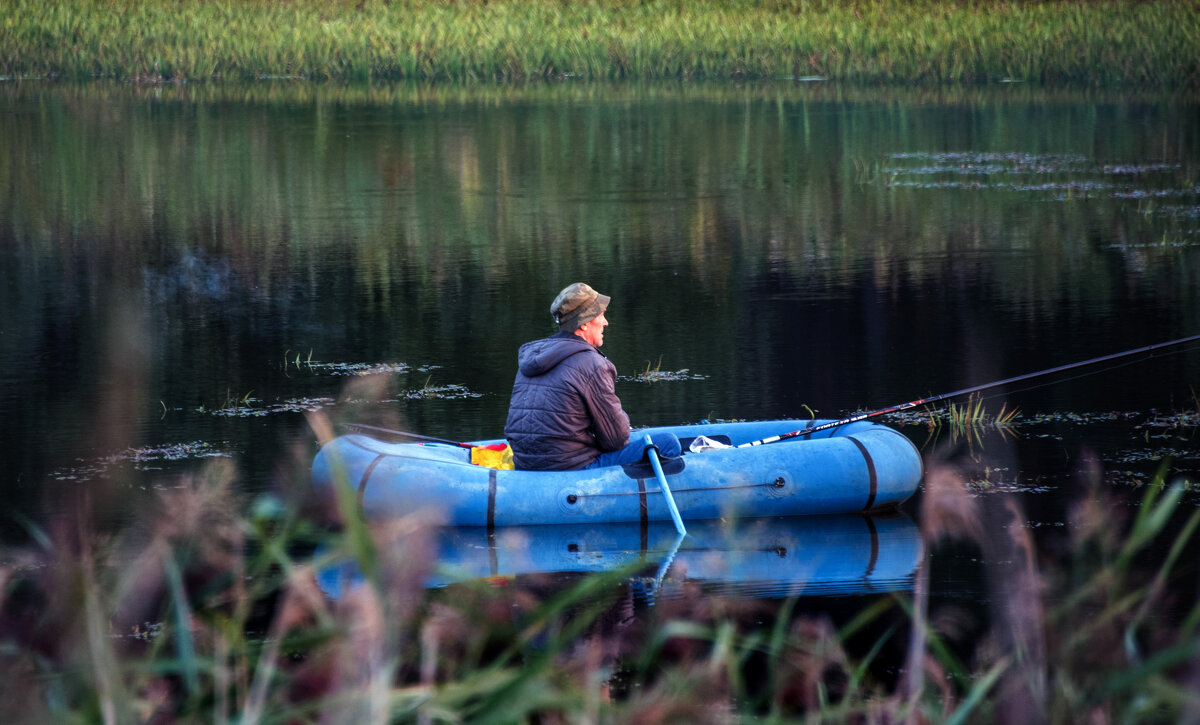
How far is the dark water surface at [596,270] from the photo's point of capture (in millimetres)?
8805

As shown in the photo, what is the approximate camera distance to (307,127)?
23891mm

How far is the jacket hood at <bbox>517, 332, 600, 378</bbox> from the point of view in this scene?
7.26 metres

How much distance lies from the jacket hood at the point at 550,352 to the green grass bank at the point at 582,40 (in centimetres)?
2136

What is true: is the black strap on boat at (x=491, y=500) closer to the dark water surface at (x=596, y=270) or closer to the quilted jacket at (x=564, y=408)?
the quilted jacket at (x=564, y=408)

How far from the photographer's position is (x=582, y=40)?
29.2 metres

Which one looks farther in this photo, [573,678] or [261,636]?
[261,636]

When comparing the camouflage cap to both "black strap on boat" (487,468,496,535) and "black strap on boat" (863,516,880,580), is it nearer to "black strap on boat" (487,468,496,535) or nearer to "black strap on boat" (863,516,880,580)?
"black strap on boat" (487,468,496,535)

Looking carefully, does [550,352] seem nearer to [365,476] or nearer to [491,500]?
[491,500]

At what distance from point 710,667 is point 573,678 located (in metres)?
0.41

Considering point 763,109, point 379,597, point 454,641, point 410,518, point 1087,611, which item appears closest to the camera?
point 379,597

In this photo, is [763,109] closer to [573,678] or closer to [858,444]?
[858,444]

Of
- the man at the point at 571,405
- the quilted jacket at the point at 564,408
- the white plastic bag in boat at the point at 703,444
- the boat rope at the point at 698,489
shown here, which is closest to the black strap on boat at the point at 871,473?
the boat rope at the point at 698,489

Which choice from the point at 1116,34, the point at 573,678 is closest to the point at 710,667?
the point at 573,678

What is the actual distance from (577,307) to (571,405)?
43 centimetres
